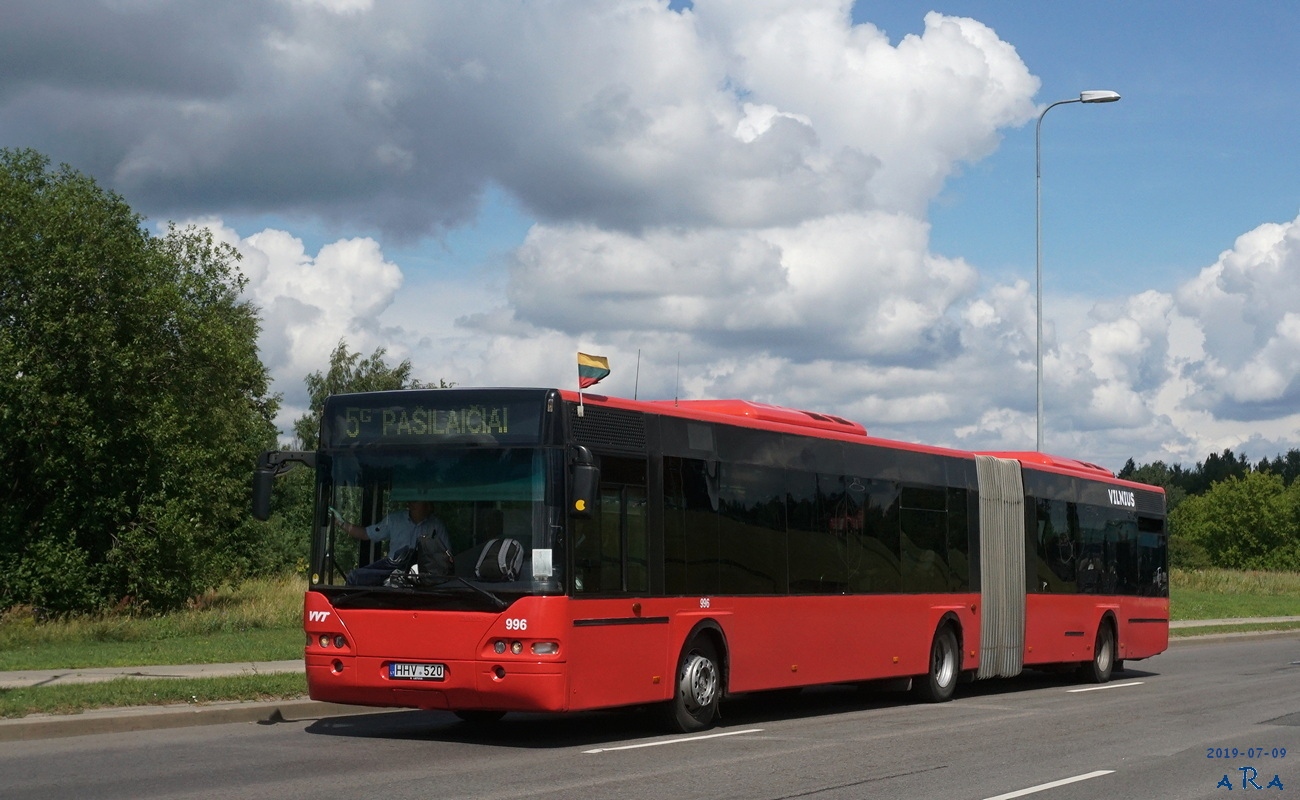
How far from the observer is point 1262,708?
1767cm

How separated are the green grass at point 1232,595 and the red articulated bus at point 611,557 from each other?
29527mm

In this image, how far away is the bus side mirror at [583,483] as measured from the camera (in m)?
12.1

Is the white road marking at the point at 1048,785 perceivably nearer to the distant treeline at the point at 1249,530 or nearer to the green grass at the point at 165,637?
the green grass at the point at 165,637

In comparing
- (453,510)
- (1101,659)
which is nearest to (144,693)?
(453,510)

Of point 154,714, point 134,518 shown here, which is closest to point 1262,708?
point 154,714

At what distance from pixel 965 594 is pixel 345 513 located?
9539 mm

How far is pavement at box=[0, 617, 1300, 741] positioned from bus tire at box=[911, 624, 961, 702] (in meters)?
6.78

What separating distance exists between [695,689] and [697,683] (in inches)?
2.6

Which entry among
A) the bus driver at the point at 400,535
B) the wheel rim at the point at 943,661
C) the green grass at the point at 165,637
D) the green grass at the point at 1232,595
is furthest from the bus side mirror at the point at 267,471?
the green grass at the point at 1232,595

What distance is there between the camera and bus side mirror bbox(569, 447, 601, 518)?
12094 millimetres

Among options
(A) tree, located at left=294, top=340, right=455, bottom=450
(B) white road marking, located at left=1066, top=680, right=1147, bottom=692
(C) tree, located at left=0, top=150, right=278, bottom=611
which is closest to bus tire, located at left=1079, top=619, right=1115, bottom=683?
(B) white road marking, located at left=1066, top=680, right=1147, bottom=692

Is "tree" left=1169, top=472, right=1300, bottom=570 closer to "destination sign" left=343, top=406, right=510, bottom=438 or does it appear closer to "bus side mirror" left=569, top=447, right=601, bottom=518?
"bus side mirror" left=569, top=447, right=601, bottom=518

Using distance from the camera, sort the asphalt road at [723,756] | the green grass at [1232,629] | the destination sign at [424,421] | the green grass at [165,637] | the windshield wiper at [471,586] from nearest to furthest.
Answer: the asphalt road at [723,756]
the windshield wiper at [471,586]
the destination sign at [424,421]
the green grass at [165,637]
the green grass at [1232,629]

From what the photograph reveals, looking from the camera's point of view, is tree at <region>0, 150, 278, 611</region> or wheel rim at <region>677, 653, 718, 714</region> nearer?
wheel rim at <region>677, 653, 718, 714</region>
